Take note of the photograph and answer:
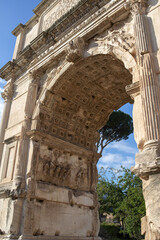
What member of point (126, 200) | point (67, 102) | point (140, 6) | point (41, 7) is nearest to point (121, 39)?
point (140, 6)

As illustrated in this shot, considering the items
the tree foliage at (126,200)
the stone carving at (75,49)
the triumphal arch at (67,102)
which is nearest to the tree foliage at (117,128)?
the tree foliage at (126,200)

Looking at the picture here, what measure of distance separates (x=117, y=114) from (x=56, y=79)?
1371 cm

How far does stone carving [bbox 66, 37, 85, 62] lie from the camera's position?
21.4ft

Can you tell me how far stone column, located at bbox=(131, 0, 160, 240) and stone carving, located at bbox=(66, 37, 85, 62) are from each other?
1.75 m

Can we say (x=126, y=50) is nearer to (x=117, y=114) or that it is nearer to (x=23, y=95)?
(x=23, y=95)

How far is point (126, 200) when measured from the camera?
51.1ft

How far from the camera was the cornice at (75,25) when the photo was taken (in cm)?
614

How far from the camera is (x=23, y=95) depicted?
8.59 m

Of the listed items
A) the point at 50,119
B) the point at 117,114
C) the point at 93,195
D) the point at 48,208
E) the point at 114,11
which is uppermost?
the point at 117,114

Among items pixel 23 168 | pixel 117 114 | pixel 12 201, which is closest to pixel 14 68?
pixel 23 168

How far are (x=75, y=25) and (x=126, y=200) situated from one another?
1212 cm

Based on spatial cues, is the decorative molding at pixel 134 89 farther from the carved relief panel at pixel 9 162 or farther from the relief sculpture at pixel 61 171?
the carved relief panel at pixel 9 162

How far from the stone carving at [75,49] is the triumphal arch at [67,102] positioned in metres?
0.03

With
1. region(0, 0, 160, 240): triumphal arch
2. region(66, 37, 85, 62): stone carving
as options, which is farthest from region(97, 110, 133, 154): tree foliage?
region(66, 37, 85, 62): stone carving
